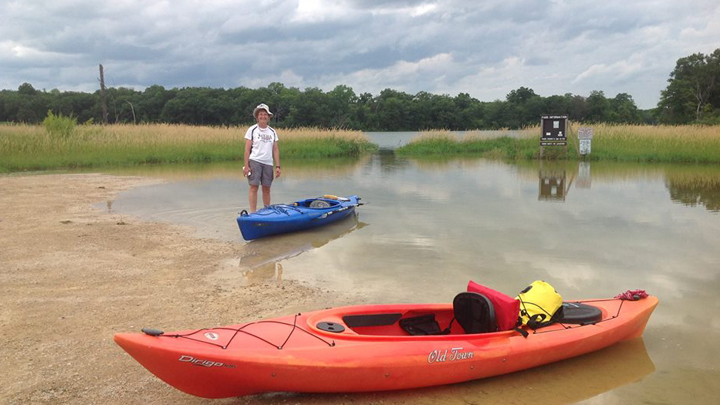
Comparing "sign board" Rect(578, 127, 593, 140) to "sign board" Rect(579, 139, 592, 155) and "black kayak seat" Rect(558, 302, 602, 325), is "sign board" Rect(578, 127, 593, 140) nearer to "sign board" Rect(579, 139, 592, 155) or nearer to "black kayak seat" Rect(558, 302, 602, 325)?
"sign board" Rect(579, 139, 592, 155)

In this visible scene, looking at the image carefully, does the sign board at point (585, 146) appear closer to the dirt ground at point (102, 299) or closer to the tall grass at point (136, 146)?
the tall grass at point (136, 146)

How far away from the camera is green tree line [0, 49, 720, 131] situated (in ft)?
171

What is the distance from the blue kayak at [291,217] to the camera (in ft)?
25.4

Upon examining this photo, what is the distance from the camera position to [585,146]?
23.0 metres

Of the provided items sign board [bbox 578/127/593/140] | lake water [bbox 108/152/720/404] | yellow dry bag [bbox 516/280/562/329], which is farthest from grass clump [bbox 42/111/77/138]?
yellow dry bag [bbox 516/280/562/329]

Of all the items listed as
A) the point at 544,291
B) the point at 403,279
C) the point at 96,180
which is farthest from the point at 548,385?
the point at 96,180

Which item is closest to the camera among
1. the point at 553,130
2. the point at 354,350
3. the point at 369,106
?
the point at 354,350

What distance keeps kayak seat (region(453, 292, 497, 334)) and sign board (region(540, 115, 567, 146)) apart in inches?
809

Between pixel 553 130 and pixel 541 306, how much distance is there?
2087 centimetres

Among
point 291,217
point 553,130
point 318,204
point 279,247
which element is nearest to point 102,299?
point 279,247

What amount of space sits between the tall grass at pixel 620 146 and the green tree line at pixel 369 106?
22.0 metres

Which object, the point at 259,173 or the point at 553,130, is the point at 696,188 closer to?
the point at 553,130

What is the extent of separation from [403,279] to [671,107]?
189 feet

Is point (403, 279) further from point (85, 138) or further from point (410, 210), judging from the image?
point (85, 138)
